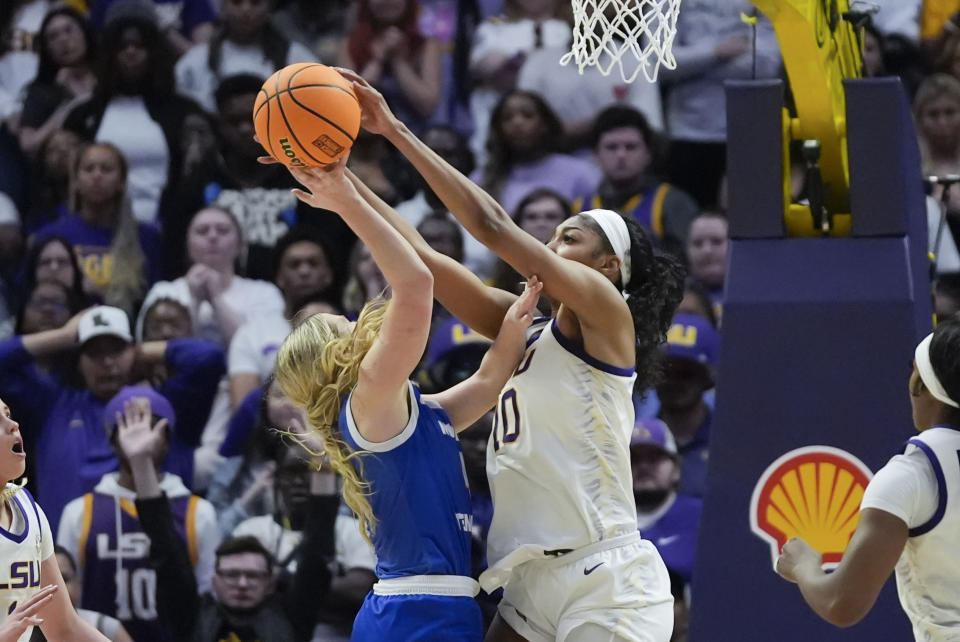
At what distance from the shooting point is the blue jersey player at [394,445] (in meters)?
3.52

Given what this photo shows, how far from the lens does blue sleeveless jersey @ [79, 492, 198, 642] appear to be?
718 cm

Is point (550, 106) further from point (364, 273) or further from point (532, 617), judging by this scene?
point (532, 617)

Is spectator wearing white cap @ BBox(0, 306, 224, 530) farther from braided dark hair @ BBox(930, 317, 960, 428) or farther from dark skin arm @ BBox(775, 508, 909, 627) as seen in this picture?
braided dark hair @ BBox(930, 317, 960, 428)

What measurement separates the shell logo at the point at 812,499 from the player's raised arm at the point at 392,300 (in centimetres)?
231

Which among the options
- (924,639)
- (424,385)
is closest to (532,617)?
(924,639)

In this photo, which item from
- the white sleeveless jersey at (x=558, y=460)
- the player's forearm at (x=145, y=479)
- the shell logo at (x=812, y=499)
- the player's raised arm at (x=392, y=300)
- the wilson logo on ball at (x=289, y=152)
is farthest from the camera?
the player's forearm at (x=145, y=479)

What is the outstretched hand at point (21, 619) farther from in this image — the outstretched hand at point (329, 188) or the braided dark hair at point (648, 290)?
the braided dark hair at point (648, 290)

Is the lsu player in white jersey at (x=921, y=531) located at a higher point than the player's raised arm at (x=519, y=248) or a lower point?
lower

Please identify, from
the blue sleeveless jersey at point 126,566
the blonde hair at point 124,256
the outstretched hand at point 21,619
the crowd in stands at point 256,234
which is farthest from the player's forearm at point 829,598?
the blonde hair at point 124,256

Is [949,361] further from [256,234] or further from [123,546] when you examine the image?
[256,234]

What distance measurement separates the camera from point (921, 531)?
3.15 meters

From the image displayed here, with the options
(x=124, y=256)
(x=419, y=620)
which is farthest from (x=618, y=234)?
(x=124, y=256)

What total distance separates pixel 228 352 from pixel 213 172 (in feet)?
4.55

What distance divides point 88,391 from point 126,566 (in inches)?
45.1
